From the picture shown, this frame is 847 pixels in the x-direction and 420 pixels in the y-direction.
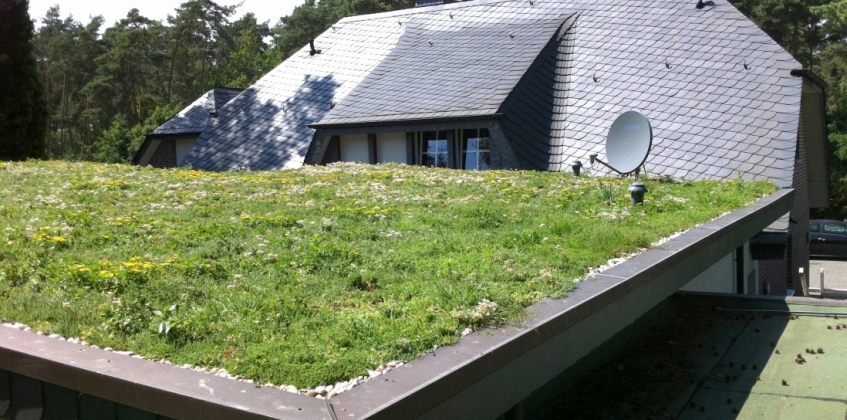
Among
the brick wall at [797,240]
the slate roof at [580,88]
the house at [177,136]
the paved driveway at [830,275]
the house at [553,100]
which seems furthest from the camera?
the paved driveway at [830,275]

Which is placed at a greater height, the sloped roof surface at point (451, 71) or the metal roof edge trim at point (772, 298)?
the sloped roof surface at point (451, 71)

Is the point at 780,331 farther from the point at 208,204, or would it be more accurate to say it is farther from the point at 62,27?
the point at 62,27

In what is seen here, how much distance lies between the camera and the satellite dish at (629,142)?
13.1 m

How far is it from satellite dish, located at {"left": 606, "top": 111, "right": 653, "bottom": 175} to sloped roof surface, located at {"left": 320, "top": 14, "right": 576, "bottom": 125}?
11.2ft

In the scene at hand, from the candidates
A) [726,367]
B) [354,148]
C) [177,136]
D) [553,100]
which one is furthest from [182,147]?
[726,367]

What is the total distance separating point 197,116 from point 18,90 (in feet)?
18.9

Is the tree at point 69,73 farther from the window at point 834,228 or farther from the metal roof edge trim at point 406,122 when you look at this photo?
the window at point 834,228

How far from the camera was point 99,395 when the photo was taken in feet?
11.3

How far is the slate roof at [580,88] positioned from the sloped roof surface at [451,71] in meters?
0.06

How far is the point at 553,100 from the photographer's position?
18.2 meters

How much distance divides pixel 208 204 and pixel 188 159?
1326 centimetres

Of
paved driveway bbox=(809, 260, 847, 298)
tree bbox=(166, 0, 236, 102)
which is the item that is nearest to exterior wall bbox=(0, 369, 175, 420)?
paved driveway bbox=(809, 260, 847, 298)

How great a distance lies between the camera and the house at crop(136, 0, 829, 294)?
51.8 feet

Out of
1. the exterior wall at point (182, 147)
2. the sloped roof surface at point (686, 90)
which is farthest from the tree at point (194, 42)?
the sloped roof surface at point (686, 90)
